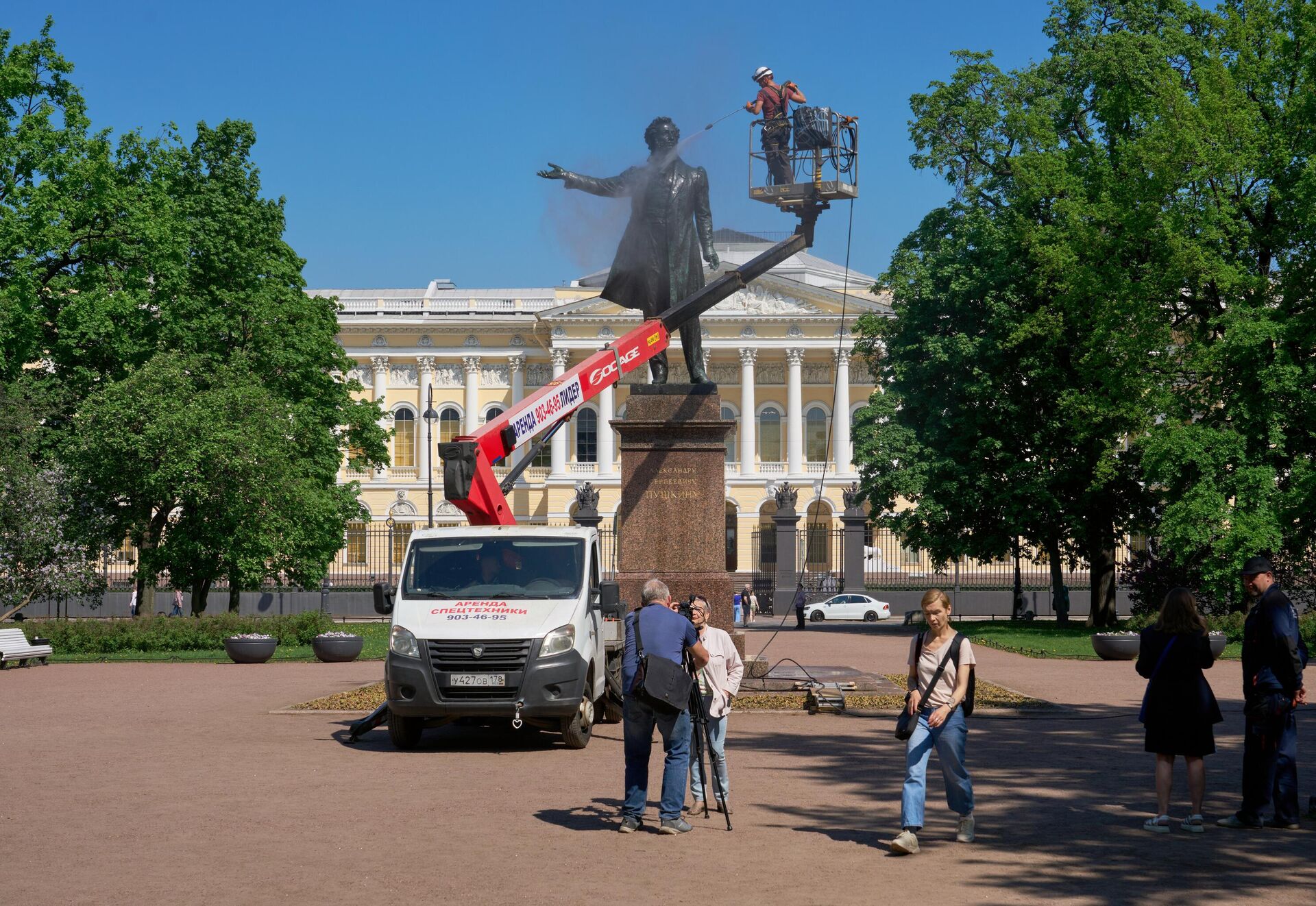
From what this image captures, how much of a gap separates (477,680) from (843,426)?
6313 centimetres

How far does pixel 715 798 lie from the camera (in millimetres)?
9922

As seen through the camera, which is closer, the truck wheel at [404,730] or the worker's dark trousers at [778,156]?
the truck wheel at [404,730]

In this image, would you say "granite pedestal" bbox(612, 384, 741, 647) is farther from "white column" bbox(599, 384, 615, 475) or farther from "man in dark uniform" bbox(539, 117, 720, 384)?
"white column" bbox(599, 384, 615, 475)

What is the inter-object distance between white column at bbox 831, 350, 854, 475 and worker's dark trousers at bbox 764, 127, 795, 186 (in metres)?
56.1

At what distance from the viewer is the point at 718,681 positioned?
9.53m

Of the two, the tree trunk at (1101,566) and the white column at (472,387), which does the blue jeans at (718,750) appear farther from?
the white column at (472,387)

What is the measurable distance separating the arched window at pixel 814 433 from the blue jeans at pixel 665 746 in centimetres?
6724

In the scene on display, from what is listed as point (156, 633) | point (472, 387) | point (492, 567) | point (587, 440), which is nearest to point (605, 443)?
point (587, 440)

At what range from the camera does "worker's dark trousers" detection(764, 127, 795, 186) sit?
664 inches

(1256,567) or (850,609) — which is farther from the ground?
(1256,567)

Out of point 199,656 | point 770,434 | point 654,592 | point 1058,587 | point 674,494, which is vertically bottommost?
point 199,656

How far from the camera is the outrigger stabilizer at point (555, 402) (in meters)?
15.0

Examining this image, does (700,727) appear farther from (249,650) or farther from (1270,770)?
(249,650)

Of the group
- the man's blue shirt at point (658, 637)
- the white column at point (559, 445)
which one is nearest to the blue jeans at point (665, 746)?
the man's blue shirt at point (658, 637)
